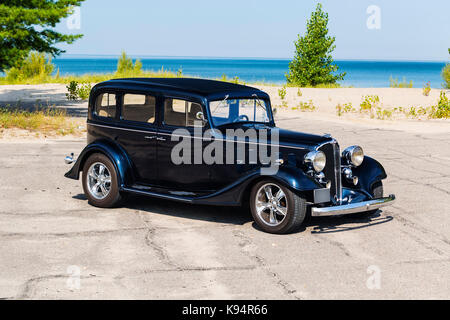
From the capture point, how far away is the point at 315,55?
37.3 meters

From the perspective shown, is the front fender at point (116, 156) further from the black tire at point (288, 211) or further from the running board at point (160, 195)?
the black tire at point (288, 211)

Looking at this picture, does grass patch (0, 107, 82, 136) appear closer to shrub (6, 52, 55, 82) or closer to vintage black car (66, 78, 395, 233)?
vintage black car (66, 78, 395, 233)

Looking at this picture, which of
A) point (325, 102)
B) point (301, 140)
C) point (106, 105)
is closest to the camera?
point (301, 140)

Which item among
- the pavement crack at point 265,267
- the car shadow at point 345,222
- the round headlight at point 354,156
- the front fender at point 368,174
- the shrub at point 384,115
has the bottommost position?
the pavement crack at point 265,267

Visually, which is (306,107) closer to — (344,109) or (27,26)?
(344,109)

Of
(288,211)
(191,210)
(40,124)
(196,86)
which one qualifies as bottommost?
(191,210)

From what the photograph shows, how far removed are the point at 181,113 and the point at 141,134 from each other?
67 cm

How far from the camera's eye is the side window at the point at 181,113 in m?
8.09

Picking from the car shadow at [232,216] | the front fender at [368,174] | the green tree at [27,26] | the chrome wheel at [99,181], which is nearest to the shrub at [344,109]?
the green tree at [27,26]

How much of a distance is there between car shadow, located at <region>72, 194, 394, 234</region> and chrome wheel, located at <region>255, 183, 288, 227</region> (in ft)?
0.96

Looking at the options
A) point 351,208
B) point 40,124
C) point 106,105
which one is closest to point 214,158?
point 351,208

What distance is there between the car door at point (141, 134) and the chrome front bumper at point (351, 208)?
95.5 inches

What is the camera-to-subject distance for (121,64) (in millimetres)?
38594

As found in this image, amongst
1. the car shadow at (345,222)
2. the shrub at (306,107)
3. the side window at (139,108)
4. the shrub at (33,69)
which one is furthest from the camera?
the shrub at (33,69)
